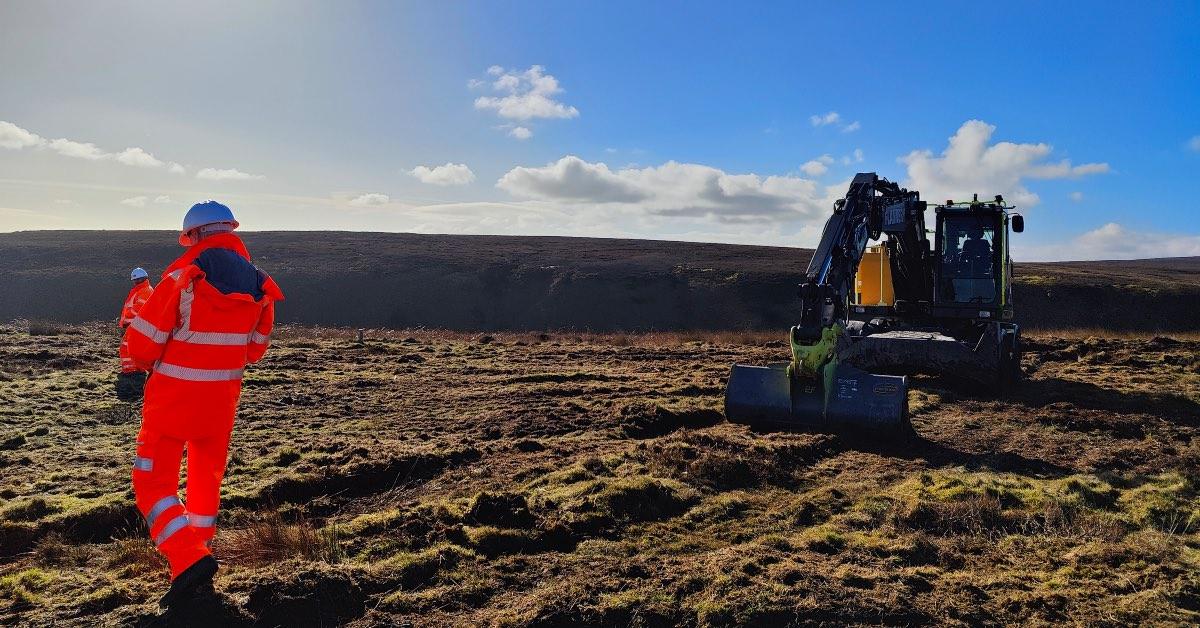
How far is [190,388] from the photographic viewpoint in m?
4.19

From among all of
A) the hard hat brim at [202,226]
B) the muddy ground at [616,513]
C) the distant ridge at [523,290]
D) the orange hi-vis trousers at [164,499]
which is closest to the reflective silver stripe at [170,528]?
the orange hi-vis trousers at [164,499]

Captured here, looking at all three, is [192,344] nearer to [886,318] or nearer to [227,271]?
[227,271]

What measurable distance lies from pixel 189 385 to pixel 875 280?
12.4m

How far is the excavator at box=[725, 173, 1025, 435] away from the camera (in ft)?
28.3

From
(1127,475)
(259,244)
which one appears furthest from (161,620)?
(259,244)

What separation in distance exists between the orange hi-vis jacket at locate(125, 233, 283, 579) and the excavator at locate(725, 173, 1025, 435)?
592cm

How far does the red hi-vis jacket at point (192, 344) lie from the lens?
413cm

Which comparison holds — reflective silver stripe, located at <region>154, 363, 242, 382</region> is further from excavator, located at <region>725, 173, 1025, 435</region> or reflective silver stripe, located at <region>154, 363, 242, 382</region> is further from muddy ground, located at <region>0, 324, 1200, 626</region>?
excavator, located at <region>725, 173, 1025, 435</region>

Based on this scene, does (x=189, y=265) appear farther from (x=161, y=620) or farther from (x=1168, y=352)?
(x=1168, y=352)

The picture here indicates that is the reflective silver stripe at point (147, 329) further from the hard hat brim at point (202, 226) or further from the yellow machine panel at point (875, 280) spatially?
the yellow machine panel at point (875, 280)

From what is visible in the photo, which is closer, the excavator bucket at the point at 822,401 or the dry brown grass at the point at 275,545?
the dry brown grass at the point at 275,545

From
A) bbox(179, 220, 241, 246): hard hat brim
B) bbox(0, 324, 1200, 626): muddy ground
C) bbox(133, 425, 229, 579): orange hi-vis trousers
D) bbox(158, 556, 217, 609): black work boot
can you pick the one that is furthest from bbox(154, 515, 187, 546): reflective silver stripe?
bbox(179, 220, 241, 246): hard hat brim

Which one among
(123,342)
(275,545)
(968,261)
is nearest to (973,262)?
(968,261)

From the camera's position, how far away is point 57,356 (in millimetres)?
13938
